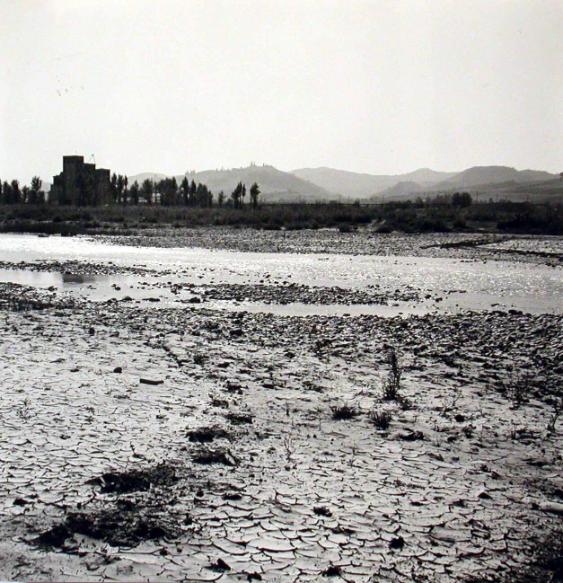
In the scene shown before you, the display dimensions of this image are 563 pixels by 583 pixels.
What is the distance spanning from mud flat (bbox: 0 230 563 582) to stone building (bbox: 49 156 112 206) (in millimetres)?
118966

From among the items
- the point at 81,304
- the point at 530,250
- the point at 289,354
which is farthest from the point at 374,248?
the point at 289,354

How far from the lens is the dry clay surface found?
4375 mm

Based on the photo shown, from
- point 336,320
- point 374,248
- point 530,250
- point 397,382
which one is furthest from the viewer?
point 374,248

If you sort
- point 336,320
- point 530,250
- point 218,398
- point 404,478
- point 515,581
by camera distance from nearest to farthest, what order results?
point 515,581, point 404,478, point 218,398, point 336,320, point 530,250

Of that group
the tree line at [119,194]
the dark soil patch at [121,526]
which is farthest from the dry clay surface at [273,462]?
the tree line at [119,194]

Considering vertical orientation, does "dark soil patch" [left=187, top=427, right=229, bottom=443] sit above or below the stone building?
below

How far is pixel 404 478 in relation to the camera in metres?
5.75

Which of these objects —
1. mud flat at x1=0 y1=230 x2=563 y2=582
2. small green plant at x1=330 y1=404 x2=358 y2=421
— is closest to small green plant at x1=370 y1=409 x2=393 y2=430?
mud flat at x1=0 y1=230 x2=563 y2=582

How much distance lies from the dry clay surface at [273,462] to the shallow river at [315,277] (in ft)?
19.1

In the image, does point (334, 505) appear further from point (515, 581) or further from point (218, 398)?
point (218, 398)

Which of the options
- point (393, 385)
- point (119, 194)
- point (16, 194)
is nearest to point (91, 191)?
point (119, 194)

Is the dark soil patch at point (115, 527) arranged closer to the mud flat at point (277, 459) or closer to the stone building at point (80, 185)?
the mud flat at point (277, 459)

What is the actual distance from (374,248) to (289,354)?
1018 inches

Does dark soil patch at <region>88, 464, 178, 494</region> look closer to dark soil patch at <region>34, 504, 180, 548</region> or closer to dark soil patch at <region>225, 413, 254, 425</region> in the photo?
dark soil patch at <region>34, 504, 180, 548</region>
